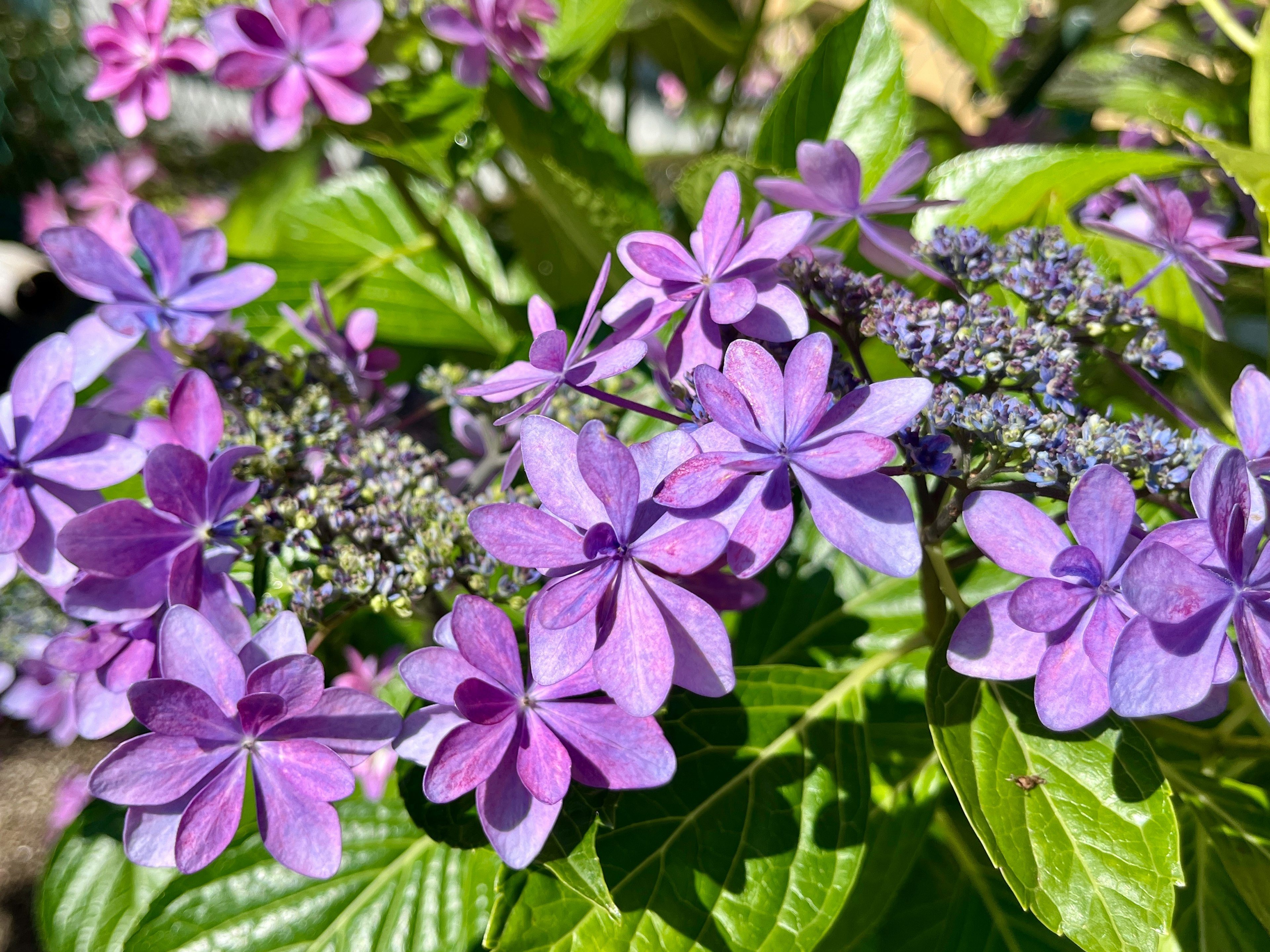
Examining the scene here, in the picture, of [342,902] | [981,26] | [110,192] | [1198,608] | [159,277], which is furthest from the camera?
[110,192]

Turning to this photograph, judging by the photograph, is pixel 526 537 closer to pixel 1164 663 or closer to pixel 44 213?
pixel 1164 663

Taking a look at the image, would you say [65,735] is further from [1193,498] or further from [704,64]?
[704,64]

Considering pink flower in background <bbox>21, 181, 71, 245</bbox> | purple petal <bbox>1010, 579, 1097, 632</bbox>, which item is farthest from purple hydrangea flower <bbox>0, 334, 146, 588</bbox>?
pink flower in background <bbox>21, 181, 71, 245</bbox>

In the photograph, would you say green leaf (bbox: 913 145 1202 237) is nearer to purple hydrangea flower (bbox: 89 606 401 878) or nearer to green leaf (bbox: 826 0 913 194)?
green leaf (bbox: 826 0 913 194)

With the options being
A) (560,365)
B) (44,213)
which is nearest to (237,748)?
(560,365)

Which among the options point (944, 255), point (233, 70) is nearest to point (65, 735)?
point (233, 70)

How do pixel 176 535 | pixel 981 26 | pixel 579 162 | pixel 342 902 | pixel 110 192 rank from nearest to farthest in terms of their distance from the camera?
pixel 176 535
pixel 342 902
pixel 579 162
pixel 981 26
pixel 110 192

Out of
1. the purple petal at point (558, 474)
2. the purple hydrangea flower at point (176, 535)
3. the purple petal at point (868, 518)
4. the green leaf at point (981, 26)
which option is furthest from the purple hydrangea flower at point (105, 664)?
the green leaf at point (981, 26)
